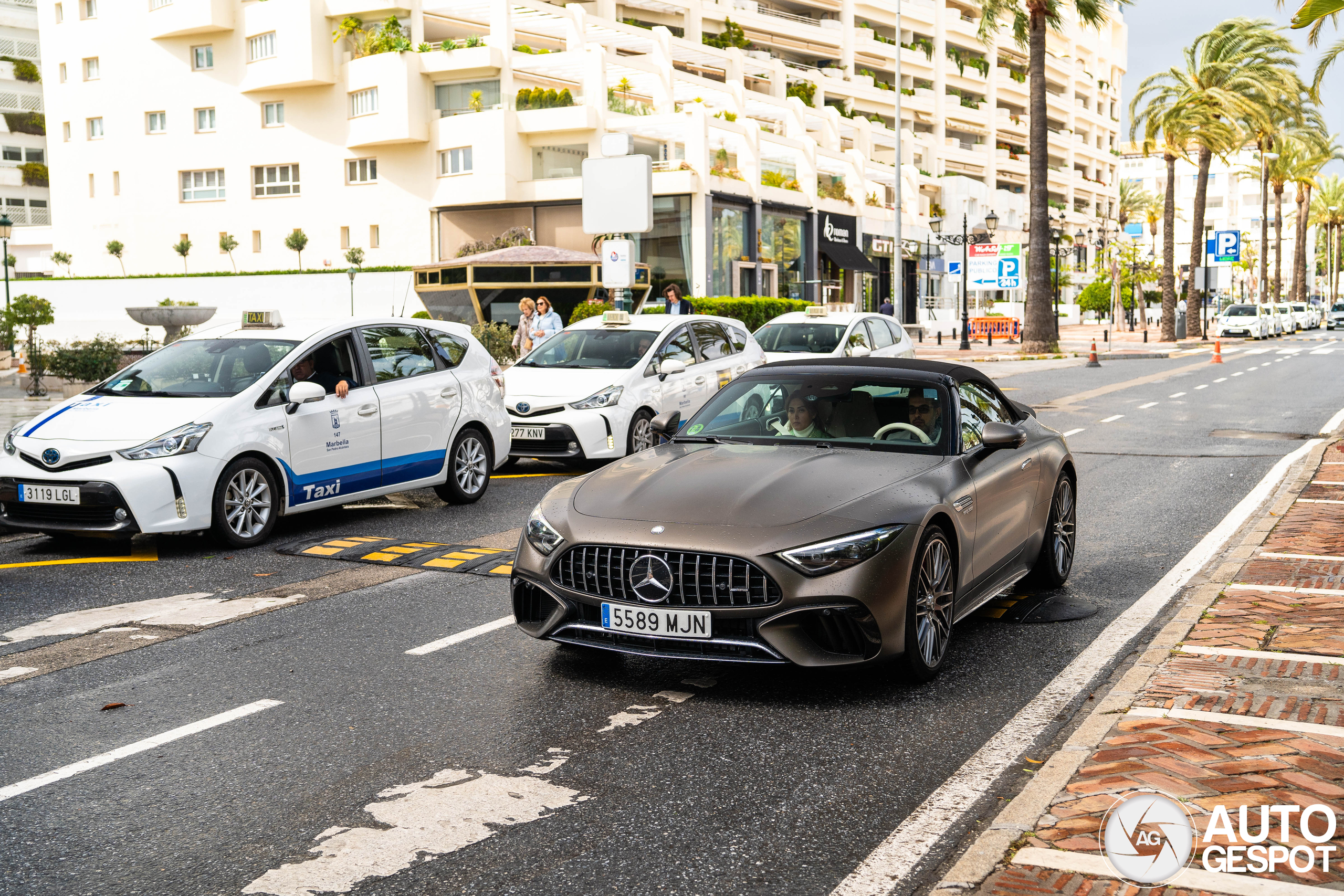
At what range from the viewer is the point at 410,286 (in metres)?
46.1

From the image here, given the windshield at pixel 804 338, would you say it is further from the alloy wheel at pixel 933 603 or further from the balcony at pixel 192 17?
the balcony at pixel 192 17

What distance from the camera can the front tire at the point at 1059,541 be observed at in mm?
7609

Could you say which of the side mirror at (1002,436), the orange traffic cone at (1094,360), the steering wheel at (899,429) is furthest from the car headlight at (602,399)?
the orange traffic cone at (1094,360)

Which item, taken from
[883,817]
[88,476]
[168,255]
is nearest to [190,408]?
[88,476]

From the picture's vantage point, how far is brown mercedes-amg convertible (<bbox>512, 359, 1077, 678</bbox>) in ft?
17.1

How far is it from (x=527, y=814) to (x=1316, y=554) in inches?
241

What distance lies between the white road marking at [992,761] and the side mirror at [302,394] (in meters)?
5.84

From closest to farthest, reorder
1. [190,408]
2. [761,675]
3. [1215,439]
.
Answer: [761,675]
[190,408]
[1215,439]

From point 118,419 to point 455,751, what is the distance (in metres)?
5.50

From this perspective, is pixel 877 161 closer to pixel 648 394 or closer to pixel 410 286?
pixel 410 286

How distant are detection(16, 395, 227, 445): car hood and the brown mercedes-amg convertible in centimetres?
404

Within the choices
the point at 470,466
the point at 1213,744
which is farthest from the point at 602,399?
the point at 1213,744

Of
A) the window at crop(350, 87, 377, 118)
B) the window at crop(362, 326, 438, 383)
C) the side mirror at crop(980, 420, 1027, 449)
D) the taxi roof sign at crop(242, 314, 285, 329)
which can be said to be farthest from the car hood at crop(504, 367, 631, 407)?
the window at crop(350, 87, 377, 118)

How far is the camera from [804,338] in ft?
60.4
